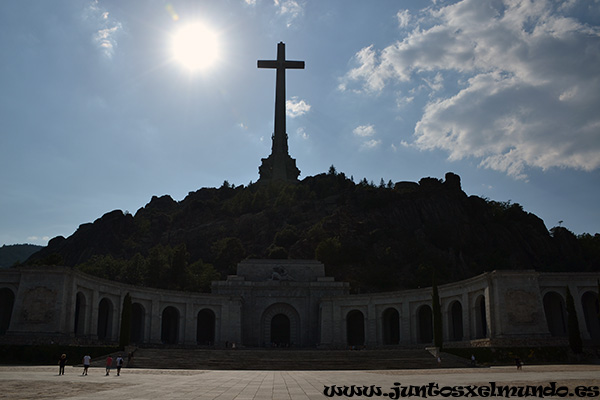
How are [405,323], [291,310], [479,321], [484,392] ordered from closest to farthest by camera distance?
[484,392]
[479,321]
[405,323]
[291,310]

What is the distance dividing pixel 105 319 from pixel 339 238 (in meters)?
50.6

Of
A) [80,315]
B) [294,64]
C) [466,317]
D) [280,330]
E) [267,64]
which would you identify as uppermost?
[267,64]

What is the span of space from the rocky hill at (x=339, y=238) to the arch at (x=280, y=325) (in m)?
15.9

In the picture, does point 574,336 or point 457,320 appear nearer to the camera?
point 574,336

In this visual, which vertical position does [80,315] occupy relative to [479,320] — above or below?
above

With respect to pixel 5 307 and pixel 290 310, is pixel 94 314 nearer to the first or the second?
pixel 5 307

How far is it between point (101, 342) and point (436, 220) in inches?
2879

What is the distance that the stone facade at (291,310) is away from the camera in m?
40.2

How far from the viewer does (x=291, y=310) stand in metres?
59.6

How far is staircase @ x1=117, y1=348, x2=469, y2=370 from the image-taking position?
36.2 meters

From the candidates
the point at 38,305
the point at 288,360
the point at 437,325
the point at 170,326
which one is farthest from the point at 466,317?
the point at 38,305

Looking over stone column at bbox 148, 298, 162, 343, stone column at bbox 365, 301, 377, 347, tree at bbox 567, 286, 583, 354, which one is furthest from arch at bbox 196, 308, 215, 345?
tree at bbox 567, 286, 583, 354

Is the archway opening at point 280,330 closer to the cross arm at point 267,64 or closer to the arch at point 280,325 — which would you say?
the arch at point 280,325

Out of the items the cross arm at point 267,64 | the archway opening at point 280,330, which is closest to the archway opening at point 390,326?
the archway opening at point 280,330
